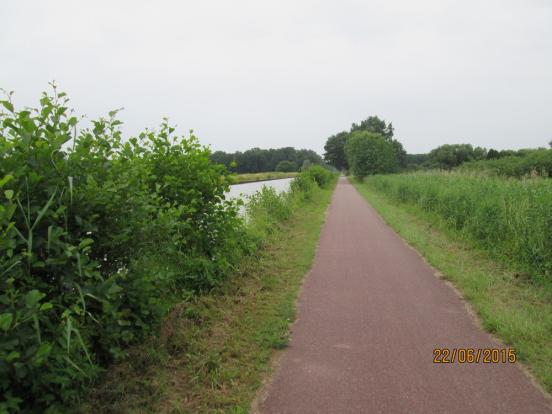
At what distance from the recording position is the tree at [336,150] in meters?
79.0

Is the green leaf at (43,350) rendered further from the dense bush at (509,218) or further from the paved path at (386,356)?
the dense bush at (509,218)

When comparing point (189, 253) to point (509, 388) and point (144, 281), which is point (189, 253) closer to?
point (144, 281)

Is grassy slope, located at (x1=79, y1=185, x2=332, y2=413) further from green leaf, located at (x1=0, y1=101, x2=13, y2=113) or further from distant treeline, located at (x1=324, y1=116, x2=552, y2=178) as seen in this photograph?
distant treeline, located at (x1=324, y1=116, x2=552, y2=178)

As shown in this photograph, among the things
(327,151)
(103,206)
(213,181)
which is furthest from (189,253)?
(327,151)

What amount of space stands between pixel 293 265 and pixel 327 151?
75717 mm

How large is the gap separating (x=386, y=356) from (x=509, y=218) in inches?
205

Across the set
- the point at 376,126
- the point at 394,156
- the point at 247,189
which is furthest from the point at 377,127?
the point at 247,189

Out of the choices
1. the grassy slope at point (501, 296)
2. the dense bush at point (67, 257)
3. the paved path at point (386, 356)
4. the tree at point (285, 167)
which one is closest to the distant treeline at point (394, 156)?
the grassy slope at point (501, 296)

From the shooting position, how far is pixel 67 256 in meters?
2.48

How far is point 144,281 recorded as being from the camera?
3.18m

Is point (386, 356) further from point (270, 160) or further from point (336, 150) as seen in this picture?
point (270, 160)
